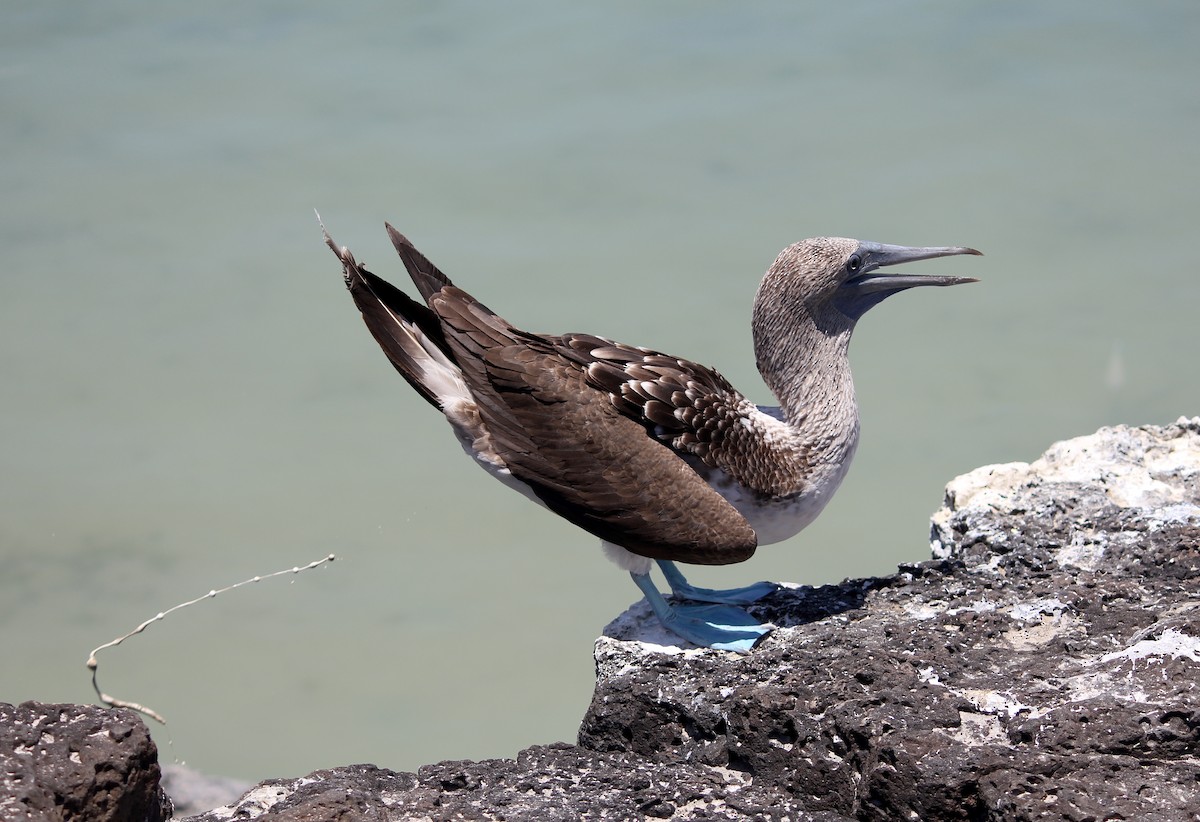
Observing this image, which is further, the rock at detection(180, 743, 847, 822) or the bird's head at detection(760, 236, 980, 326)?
the bird's head at detection(760, 236, 980, 326)

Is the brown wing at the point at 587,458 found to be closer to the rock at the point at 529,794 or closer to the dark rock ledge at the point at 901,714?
the dark rock ledge at the point at 901,714

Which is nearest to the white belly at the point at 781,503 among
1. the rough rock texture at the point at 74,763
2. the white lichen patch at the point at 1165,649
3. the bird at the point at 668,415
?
the bird at the point at 668,415

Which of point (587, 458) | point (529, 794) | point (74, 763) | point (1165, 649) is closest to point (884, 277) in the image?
point (587, 458)

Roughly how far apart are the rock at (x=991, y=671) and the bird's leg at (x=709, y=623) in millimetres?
80

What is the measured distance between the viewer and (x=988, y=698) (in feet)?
13.8

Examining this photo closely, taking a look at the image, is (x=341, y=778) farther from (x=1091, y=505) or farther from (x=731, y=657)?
Result: (x=1091, y=505)

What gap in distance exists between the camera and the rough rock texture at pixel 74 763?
11.8ft

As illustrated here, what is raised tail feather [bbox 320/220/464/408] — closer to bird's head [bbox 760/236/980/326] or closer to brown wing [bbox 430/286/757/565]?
brown wing [bbox 430/286/757/565]

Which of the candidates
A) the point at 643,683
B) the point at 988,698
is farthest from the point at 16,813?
the point at 988,698

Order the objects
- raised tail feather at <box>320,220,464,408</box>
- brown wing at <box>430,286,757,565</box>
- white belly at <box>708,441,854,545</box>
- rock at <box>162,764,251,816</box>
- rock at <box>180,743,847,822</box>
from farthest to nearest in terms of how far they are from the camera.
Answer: rock at <box>162,764,251,816</box> < raised tail feather at <box>320,220,464,408</box> < white belly at <box>708,441,854,545</box> < brown wing at <box>430,286,757,565</box> < rock at <box>180,743,847,822</box>

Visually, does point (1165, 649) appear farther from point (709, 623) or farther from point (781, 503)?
point (709, 623)

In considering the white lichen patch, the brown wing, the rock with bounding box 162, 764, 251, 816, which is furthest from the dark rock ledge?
the rock with bounding box 162, 764, 251, 816

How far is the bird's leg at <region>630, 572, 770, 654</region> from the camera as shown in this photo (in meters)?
4.93

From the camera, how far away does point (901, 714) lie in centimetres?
412
